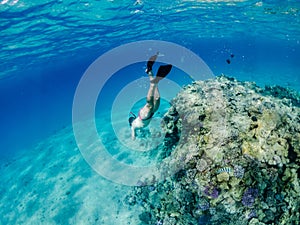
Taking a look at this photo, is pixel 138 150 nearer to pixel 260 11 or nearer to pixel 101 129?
pixel 101 129

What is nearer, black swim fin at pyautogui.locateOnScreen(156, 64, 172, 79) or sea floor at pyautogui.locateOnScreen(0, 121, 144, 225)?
black swim fin at pyautogui.locateOnScreen(156, 64, 172, 79)

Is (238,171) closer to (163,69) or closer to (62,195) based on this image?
(163,69)

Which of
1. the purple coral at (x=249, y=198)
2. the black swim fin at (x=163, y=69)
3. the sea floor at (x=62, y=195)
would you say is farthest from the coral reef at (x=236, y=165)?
the sea floor at (x=62, y=195)

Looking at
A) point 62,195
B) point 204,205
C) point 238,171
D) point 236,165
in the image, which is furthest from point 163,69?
point 62,195

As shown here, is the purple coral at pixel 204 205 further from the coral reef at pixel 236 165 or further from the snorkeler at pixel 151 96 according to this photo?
the snorkeler at pixel 151 96

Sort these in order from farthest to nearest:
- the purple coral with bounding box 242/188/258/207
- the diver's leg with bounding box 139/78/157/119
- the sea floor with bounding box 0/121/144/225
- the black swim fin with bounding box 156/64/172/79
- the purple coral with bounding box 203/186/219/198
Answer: the sea floor with bounding box 0/121/144/225
the diver's leg with bounding box 139/78/157/119
the black swim fin with bounding box 156/64/172/79
the purple coral with bounding box 203/186/219/198
the purple coral with bounding box 242/188/258/207

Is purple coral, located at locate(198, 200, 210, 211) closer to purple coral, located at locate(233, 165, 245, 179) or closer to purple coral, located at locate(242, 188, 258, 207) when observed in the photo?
purple coral, located at locate(242, 188, 258, 207)

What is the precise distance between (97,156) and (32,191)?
4.14 meters

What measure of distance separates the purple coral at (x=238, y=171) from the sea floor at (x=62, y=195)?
5091mm

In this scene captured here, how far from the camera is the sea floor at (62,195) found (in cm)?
977

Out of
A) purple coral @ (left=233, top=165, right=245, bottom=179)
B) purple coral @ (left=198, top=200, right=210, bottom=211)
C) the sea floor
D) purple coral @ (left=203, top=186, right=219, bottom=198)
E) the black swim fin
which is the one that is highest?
the black swim fin

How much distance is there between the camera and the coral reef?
5.06 m

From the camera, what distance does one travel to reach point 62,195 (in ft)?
38.6

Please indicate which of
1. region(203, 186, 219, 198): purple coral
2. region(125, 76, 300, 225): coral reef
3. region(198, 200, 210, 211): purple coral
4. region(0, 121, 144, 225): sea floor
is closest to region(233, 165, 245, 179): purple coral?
region(125, 76, 300, 225): coral reef
